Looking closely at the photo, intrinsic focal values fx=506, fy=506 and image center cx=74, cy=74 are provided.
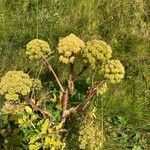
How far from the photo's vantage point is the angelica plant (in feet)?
12.2

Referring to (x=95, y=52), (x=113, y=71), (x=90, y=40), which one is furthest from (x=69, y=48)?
(x=90, y=40)

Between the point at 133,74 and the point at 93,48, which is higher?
the point at 93,48

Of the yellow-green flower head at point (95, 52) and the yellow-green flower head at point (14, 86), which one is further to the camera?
the yellow-green flower head at point (95, 52)

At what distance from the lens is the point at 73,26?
5383mm

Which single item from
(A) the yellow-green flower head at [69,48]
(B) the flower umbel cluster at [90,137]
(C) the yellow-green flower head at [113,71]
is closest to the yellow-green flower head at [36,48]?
(A) the yellow-green flower head at [69,48]

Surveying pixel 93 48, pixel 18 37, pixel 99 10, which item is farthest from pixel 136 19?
pixel 93 48

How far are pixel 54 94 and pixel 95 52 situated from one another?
941 millimetres

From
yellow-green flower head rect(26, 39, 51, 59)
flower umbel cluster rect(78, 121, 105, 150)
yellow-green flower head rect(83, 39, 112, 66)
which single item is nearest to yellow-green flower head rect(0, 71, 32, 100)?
yellow-green flower head rect(26, 39, 51, 59)

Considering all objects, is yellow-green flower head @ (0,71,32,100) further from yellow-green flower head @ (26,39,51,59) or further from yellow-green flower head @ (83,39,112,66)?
yellow-green flower head @ (83,39,112,66)

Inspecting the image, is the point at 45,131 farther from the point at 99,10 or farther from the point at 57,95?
the point at 99,10

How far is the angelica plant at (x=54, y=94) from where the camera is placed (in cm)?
372

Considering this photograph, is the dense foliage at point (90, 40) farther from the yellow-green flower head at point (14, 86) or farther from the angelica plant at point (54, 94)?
the yellow-green flower head at point (14, 86)

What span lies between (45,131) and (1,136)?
1.69 feet

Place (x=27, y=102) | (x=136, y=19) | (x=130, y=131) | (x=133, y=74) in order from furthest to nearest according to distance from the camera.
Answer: (x=136, y=19)
(x=133, y=74)
(x=130, y=131)
(x=27, y=102)
